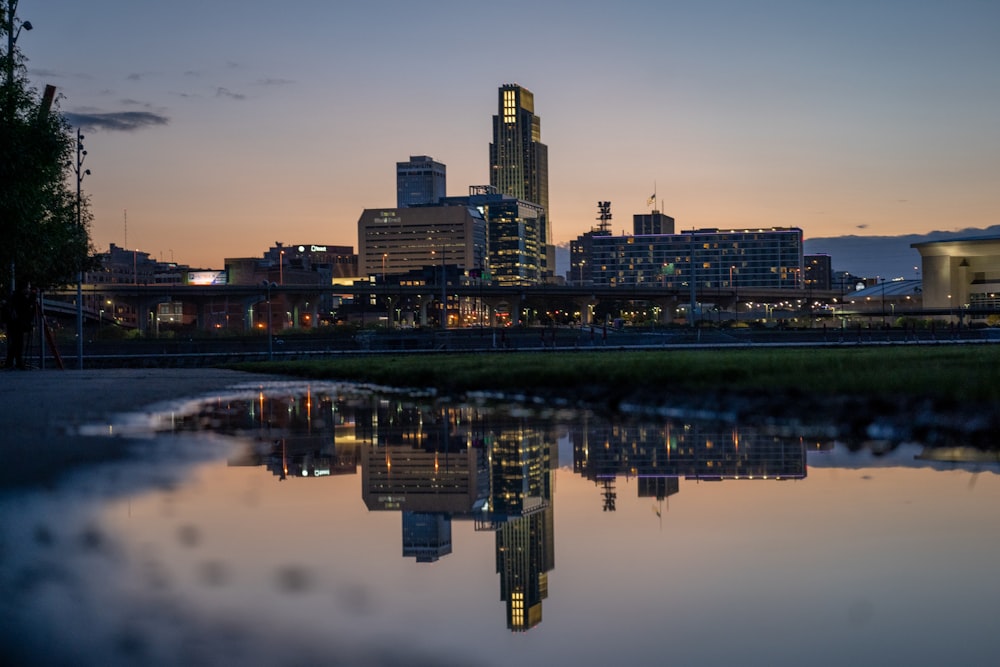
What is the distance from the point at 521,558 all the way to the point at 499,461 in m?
4.71

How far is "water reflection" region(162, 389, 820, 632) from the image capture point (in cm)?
Answer: 718

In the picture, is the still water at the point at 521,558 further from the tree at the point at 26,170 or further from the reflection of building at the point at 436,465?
the tree at the point at 26,170

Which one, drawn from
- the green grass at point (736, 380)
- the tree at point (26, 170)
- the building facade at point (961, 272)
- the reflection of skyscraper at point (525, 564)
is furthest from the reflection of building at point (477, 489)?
the building facade at point (961, 272)

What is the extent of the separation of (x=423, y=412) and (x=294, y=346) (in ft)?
220

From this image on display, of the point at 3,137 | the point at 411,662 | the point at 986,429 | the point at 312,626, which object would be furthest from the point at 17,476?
the point at 3,137

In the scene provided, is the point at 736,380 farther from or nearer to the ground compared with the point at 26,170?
nearer to the ground

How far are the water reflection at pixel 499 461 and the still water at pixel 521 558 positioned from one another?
0.14 feet

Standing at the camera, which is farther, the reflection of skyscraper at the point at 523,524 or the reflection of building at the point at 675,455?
the reflection of building at the point at 675,455

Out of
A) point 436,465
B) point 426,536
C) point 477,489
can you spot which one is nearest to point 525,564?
point 426,536

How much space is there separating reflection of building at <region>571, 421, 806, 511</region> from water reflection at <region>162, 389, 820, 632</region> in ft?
0.04

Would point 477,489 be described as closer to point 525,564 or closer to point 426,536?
point 426,536

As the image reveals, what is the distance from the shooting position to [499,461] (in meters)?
11.3

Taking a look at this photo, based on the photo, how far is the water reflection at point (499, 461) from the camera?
7.18 m

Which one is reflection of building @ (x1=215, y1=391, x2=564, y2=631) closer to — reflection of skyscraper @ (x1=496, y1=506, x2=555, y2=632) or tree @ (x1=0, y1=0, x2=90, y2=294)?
reflection of skyscraper @ (x1=496, y1=506, x2=555, y2=632)
